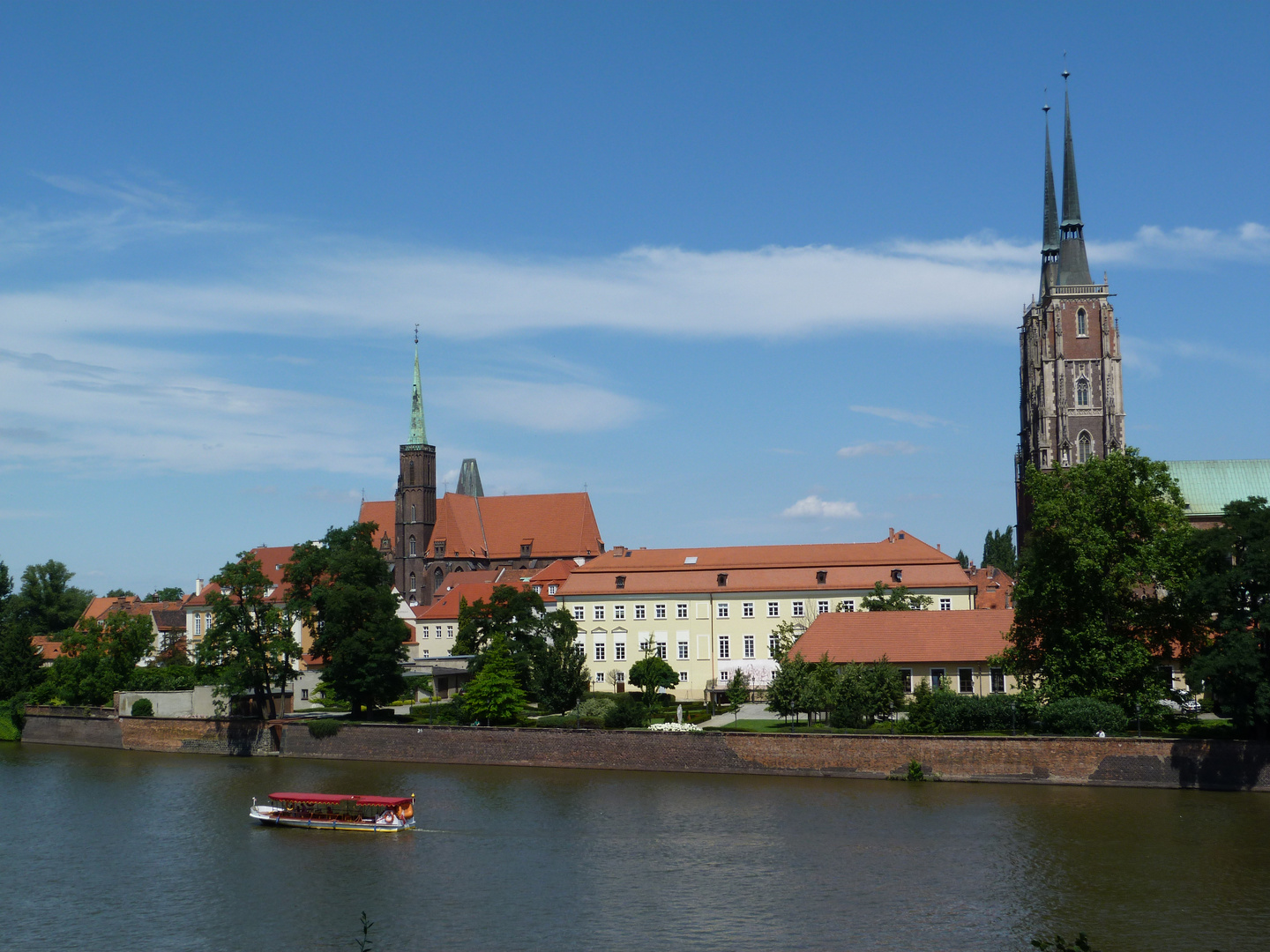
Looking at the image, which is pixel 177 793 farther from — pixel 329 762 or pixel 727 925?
pixel 727 925

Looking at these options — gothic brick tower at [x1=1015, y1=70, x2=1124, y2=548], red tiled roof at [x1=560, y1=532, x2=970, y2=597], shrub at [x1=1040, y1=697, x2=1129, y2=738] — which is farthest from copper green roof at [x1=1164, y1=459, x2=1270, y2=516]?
shrub at [x1=1040, y1=697, x2=1129, y2=738]

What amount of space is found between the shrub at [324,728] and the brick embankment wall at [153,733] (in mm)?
2857

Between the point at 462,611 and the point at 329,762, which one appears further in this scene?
the point at 462,611

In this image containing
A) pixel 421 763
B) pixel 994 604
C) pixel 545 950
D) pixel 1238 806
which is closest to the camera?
pixel 545 950

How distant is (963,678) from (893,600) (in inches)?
525

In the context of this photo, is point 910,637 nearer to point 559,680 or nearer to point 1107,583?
point 1107,583

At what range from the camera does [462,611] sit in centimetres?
8000

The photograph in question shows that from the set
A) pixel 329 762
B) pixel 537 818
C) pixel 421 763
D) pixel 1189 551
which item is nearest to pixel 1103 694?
pixel 1189 551

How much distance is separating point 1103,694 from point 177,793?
38.2 metres

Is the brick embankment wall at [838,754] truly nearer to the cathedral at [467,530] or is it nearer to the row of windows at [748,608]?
the row of windows at [748,608]

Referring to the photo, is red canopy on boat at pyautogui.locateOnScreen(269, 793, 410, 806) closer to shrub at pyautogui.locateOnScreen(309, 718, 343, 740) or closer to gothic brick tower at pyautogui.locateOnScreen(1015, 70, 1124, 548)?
shrub at pyautogui.locateOnScreen(309, 718, 343, 740)

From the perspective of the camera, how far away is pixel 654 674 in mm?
73875

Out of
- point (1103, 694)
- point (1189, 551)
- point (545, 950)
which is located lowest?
point (545, 950)

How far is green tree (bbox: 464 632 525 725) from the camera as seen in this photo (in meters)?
61.7
